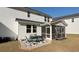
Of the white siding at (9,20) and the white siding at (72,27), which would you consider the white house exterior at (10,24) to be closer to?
the white siding at (9,20)

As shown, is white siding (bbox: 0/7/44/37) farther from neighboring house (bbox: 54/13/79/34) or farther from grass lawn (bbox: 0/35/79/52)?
neighboring house (bbox: 54/13/79/34)

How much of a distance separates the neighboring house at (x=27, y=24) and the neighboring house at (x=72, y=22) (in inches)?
5.1

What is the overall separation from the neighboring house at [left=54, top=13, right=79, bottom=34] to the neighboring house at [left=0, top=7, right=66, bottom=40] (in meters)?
0.13

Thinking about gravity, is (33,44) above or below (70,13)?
below

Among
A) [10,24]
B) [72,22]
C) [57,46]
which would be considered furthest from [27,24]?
[72,22]

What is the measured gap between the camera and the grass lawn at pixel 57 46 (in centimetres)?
459

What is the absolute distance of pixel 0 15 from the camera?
4633 millimetres

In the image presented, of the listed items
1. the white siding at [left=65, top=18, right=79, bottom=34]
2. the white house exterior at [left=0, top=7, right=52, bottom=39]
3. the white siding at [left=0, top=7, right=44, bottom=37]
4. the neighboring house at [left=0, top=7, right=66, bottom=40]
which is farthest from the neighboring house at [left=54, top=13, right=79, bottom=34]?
the white siding at [left=0, top=7, right=44, bottom=37]

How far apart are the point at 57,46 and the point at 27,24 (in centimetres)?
120
